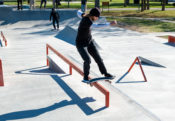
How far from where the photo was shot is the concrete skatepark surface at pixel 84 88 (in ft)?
20.0

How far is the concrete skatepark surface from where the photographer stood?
6.09m

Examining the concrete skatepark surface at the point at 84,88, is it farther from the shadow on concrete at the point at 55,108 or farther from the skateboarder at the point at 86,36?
the skateboarder at the point at 86,36

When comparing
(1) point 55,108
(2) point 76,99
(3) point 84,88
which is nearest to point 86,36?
(2) point 76,99

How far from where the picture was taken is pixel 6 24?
25.9 meters

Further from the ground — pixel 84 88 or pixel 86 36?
pixel 86 36

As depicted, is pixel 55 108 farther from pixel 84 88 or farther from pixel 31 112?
pixel 84 88

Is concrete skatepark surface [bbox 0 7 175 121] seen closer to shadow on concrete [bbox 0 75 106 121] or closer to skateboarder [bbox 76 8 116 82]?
shadow on concrete [bbox 0 75 106 121]

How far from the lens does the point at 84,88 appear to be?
7656 millimetres

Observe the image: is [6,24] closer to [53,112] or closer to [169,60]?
[169,60]

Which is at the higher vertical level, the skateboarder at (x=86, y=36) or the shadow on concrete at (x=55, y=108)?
the skateboarder at (x=86, y=36)

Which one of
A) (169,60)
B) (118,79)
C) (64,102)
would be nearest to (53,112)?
(64,102)

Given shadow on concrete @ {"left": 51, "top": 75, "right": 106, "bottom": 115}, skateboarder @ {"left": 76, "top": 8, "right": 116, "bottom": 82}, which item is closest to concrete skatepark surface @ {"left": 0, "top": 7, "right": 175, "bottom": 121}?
shadow on concrete @ {"left": 51, "top": 75, "right": 106, "bottom": 115}

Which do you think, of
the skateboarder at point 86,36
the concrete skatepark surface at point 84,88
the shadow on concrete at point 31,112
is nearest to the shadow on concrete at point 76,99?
the concrete skatepark surface at point 84,88

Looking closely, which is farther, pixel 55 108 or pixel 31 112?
pixel 55 108
